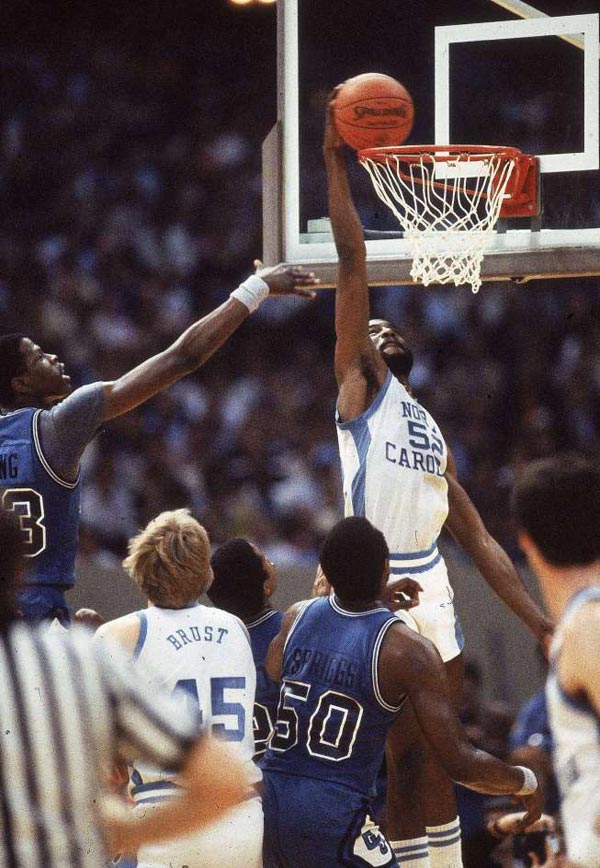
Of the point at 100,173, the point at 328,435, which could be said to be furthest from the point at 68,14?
the point at 328,435

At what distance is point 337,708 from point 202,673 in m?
0.47

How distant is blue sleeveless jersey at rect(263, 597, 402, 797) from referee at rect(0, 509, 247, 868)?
1940 millimetres

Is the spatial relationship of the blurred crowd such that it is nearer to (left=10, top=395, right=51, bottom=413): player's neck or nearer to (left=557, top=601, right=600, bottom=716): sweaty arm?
(left=10, top=395, right=51, bottom=413): player's neck

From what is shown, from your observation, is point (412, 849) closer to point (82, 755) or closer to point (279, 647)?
point (279, 647)

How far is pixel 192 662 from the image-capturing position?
4688 millimetres

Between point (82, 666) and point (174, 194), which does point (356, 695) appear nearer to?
point (82, 666)

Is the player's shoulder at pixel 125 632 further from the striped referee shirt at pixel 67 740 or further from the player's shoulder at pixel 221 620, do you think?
the striped referee shirt at pixel 67 740

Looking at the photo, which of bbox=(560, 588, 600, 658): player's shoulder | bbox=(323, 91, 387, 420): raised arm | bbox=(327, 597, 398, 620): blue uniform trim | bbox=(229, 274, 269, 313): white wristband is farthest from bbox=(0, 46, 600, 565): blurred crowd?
bbox=(560, 588, 600, 658): player's shoulder

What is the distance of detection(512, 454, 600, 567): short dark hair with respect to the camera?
10.2 ft

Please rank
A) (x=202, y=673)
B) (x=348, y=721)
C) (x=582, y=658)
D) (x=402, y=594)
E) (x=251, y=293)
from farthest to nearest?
(x=251, y=293) → (x=402, y=594) → (x=202, y=673) → (x=348, y=721) → (x=582, y=658)

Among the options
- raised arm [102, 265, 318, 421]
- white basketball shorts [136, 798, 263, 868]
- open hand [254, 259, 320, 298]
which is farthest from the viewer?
open hand [254, 259, 320, 298]

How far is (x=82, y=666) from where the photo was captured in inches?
105

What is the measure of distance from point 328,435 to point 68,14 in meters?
5.76

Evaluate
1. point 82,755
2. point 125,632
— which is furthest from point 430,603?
point 82,755
